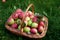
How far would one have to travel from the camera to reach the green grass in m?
3.38

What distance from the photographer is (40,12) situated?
13.3 ft

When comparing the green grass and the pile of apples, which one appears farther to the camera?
the green grass

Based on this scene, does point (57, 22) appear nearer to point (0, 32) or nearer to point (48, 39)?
point (48, 39)

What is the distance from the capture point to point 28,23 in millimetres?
3318

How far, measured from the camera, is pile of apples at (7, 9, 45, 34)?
10.6 ft

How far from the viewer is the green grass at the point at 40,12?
11.1ft

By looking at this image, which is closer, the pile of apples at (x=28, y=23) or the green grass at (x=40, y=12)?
the pile of apples at (x=28, y=23)

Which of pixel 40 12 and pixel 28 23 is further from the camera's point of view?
pixel 40 12

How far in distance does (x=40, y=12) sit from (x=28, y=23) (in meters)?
0.78

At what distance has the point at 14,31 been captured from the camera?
321cm

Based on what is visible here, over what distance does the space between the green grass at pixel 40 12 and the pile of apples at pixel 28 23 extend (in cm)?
16

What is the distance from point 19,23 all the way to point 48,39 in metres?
0.58

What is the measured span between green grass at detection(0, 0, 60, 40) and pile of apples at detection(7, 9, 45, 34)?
16 centimetres

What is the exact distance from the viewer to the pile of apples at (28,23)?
322 cm
